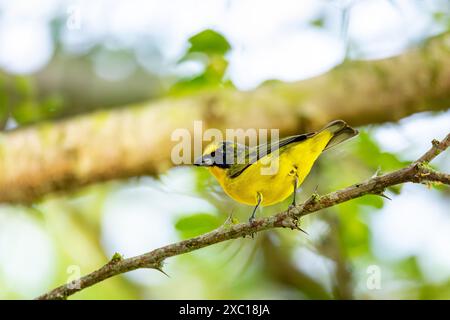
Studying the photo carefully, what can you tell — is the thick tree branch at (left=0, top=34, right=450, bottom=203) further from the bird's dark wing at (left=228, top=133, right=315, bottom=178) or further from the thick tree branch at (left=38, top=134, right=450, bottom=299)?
the thick tree branch at (left=38, top=134, right=450, bottom=299)

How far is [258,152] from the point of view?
2924 mm

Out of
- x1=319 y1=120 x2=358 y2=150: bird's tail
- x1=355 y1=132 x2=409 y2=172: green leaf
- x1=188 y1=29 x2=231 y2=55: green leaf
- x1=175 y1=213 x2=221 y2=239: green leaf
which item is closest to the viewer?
A: x1=319 y1=120 x2=358 y2=150: bird's tail

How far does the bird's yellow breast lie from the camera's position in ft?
8.80

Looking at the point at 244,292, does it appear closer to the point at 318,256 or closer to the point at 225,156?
the point at 318,256

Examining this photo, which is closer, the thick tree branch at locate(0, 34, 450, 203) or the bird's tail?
the bird's tail

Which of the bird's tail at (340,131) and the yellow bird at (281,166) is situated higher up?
the bird's tail at (340,131)

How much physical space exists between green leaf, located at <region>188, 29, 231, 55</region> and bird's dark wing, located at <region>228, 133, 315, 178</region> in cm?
80

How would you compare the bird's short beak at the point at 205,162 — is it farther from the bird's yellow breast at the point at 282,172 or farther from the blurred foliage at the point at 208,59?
the blurred foliage at the point at 208,59

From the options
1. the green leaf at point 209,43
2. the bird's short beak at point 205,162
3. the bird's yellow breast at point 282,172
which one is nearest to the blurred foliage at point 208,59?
the green leaf at point 209,43

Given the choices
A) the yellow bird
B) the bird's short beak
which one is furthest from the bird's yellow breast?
the bird's short beak

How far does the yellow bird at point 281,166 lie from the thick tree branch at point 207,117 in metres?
1.38

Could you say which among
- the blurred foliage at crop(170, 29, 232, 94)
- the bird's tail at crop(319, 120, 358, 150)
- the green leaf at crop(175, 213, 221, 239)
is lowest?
the green leaf at crop(175, 213, 221, 239)

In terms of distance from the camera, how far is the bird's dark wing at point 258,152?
105 inches

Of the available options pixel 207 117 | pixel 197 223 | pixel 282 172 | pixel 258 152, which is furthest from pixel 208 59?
pixel 282 172
